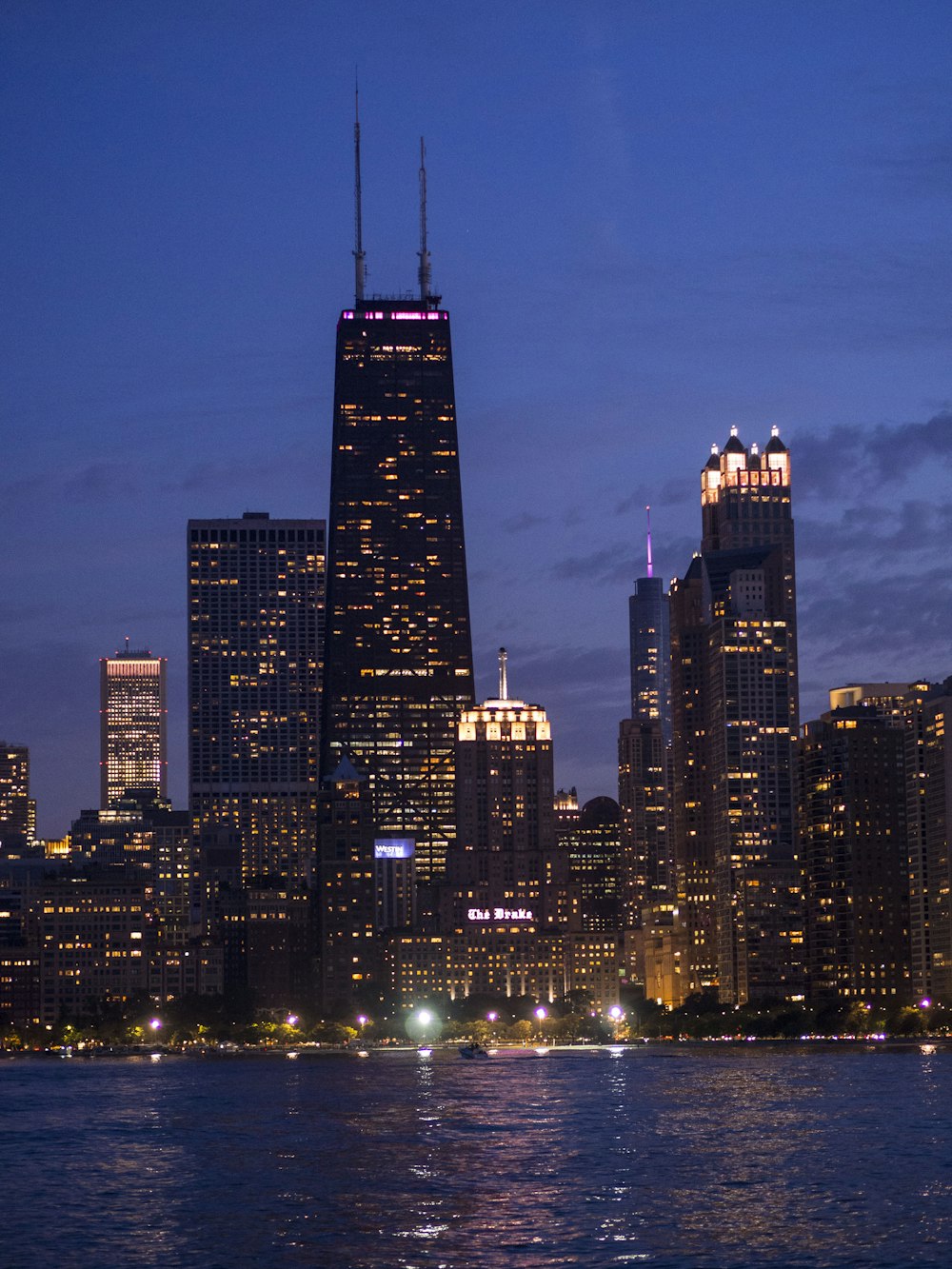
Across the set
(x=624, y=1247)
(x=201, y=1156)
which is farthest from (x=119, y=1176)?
(x=624, y=1247)

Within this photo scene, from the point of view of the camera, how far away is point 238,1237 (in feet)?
316

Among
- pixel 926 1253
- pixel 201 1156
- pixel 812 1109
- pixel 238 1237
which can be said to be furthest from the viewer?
pixel 812 1109

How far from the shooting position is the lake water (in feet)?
303

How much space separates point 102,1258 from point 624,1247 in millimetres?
22023

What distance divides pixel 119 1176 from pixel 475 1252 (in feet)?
137

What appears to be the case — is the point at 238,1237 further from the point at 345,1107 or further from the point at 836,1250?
the point at 345,1107

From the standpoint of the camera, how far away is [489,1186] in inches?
4500

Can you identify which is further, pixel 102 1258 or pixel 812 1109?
pixel 812 1109

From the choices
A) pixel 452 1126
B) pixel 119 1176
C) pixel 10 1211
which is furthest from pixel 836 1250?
pixel 452 1126

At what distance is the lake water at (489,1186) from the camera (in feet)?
303

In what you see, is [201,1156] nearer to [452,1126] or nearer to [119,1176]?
[119,1176]

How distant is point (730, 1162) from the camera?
126688 mm

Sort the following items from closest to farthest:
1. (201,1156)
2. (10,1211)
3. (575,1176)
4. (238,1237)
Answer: (238,1237)
(10,1211)
(575,1176)
(201,1156)

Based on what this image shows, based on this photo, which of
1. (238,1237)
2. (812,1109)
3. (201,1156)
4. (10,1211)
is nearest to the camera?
(238,1237)
